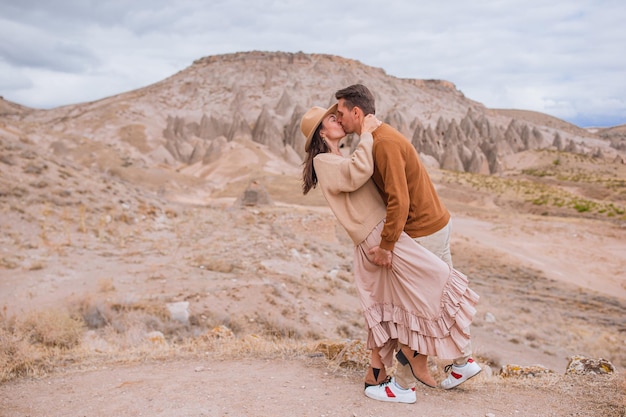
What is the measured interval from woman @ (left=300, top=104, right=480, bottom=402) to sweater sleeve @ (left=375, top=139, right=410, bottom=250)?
160 millimetres

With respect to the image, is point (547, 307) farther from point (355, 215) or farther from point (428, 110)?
point (428, 110)

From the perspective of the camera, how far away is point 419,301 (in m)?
3.41

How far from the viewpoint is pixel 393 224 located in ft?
10.4

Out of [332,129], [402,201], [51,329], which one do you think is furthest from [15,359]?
[402,201]

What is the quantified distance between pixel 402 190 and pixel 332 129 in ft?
2.31

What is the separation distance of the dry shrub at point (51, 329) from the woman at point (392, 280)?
4053 millimetres

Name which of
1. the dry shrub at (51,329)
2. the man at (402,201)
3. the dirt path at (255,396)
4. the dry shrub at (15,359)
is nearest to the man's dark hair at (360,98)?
the man at (402,201)

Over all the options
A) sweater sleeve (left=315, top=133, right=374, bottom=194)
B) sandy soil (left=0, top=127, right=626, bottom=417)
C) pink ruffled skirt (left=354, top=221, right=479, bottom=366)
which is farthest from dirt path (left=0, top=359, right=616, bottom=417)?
sweater sleeve (left=315, top=133, right=374, bottom=194)

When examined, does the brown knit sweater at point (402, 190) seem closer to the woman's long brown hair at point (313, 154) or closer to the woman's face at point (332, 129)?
the woman's face at point (332, 129)

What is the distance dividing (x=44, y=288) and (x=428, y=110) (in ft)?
278

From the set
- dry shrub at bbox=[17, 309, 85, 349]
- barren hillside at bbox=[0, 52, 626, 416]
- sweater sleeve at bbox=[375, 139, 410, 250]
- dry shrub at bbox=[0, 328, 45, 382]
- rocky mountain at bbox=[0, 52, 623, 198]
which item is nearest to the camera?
sweater sleeve at bbox=[375, 139, 410, 250]

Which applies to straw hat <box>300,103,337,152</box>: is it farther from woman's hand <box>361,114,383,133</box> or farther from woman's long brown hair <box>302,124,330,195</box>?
woman's hand <box>361,114,383,133</box>

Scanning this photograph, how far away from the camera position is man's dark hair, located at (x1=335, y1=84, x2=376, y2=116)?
336cm

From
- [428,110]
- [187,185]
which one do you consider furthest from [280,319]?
[428,110]
